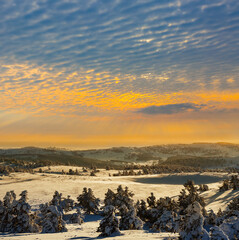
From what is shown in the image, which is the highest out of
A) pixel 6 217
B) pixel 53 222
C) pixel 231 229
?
pixel 231 229

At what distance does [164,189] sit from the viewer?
164 feet

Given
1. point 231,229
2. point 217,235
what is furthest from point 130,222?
point 217,235

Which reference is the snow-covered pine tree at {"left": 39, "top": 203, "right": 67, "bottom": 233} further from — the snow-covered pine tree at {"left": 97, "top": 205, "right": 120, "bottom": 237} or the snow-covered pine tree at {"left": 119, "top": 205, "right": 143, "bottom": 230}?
the snow-covered pine tree at {"left": 119, "top": 205, "right": 143, "bottom": 230}

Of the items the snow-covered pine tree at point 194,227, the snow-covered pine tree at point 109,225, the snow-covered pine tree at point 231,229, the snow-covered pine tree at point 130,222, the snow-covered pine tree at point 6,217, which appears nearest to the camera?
the snow-covered pine tree at point 194,227

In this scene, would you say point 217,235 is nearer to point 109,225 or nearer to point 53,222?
point 109,225

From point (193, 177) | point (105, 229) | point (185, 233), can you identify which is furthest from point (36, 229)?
point (193, 177)

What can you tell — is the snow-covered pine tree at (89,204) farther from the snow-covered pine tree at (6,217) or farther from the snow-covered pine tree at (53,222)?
the snow-covered pine tree at (6,217)

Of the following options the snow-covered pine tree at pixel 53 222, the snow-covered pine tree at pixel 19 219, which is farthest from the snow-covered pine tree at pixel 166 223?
the snow-covered pine tree at pixel 19 219

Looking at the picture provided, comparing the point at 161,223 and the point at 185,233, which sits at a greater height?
the point at 185,233

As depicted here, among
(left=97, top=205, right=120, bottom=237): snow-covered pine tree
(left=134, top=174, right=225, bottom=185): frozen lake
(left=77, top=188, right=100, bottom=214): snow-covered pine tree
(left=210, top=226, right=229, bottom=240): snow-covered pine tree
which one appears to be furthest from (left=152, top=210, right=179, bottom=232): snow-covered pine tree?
(left=134, top=174, right=225, bottom=185): frozen lake

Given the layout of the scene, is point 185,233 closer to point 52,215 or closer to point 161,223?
point 161,223

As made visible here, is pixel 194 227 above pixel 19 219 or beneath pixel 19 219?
above

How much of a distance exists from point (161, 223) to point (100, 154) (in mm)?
174923

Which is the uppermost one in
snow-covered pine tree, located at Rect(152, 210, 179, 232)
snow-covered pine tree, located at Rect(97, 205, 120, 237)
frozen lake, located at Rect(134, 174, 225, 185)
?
snow-covered pine tree, located at Rect(97, 205, 120, 237)
